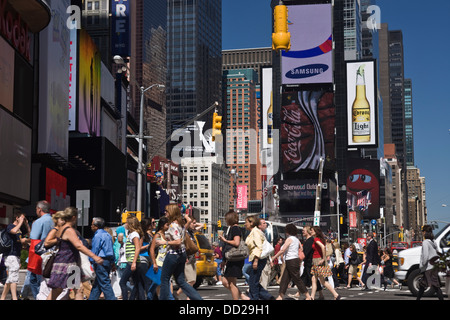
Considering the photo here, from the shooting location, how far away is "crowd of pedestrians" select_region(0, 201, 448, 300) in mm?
11648

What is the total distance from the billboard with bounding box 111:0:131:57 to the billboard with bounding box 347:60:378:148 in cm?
6770

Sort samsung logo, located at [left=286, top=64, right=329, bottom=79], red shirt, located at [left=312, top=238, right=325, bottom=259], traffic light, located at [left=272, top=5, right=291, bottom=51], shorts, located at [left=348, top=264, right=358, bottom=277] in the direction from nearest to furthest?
traffic light, located at [left=272, top=5, right=291, bottom=51]
red shirt, located at [left=312, top=238, right=325, bottom=259]
shorts, located at [left=348, top=264, right=358, bottom=277]
samsung logo, located at [left=286, top=64, right=329, bottom=79]

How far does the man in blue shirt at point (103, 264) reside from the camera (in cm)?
1314

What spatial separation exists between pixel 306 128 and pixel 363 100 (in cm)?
1611

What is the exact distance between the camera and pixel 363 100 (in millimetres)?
146500

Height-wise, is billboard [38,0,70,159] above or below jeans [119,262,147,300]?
above

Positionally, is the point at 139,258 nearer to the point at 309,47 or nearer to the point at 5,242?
the point at 5,242

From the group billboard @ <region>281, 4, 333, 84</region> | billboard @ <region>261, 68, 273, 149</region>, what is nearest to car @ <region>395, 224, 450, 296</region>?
billboard @ <region>281, 4, 333, 84</region>

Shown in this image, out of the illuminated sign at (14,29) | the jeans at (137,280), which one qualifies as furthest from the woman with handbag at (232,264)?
the illuminated sign at (14,29)

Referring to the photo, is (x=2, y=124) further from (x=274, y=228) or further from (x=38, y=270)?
(x=38, y=270)

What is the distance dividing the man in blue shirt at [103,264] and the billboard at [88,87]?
49.5 metres

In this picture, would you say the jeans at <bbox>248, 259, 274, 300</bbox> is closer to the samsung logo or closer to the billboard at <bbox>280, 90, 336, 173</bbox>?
the samsung logo

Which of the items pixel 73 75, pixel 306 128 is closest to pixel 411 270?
pixel 73 75
